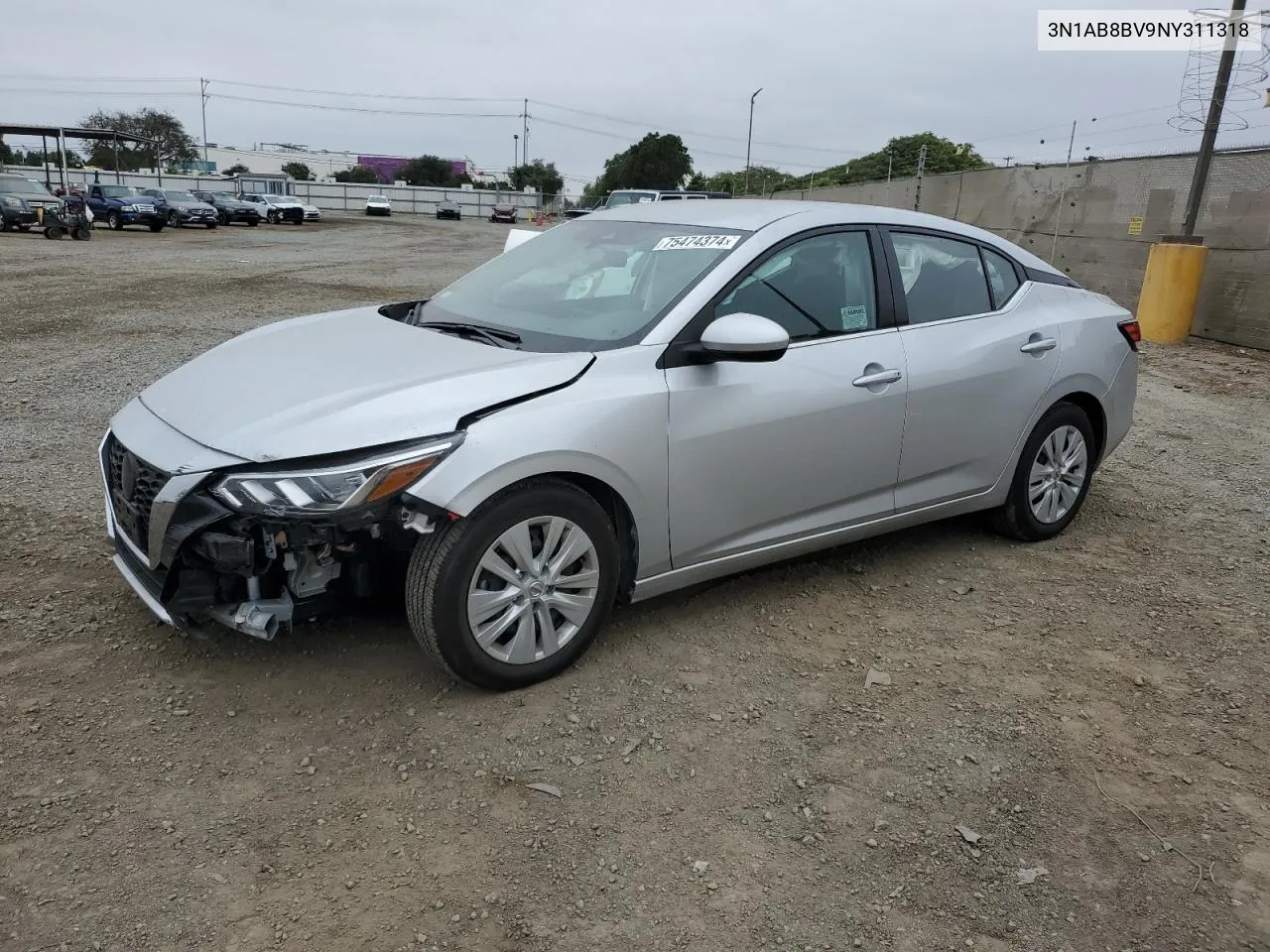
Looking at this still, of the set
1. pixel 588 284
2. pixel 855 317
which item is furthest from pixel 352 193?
pixel 855 317

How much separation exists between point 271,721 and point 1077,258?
51.1 ft

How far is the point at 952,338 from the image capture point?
4195 millimetres

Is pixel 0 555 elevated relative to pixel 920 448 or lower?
lower

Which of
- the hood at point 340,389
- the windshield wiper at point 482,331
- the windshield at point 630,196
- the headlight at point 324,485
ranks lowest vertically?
the headlight at point 324,485

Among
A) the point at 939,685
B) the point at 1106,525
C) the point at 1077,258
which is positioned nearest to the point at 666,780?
the point at 939,685

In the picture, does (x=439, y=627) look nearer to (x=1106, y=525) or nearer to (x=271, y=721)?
(x=271, y=721)

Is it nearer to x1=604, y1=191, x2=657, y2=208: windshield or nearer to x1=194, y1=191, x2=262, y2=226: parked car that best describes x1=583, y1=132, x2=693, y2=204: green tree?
x1=194, y1=191, x2=262, y2=226: parked car

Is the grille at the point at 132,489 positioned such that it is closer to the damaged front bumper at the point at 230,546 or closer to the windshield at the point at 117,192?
the damaged front bumper at the point at 230,546

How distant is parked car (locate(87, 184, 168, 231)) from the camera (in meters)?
31.0

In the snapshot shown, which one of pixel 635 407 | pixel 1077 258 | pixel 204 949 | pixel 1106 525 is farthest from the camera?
pixel 1077 258

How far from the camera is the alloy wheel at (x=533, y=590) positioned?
304 cm

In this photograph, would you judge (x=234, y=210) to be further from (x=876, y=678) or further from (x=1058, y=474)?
(x=876, y=678)

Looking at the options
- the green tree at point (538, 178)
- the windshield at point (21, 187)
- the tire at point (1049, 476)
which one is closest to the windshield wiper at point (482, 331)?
the tire at point (1049, 476)

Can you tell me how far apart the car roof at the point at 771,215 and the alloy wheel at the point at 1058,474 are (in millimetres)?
940
